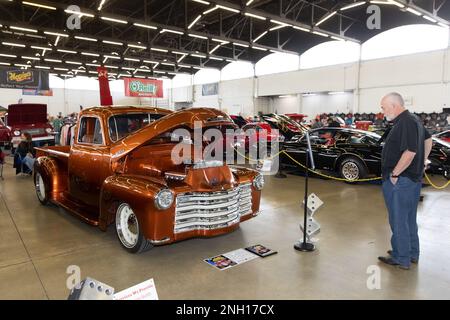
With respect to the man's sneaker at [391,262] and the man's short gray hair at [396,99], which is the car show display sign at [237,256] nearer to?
the man's sneaker at [391,262]

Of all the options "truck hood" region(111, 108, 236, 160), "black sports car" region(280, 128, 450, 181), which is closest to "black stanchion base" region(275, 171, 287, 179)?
"black sports car" region(280, 128, 450, 181)

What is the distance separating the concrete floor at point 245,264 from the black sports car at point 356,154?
205 cm

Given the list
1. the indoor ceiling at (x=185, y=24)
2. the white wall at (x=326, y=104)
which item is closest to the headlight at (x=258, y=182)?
the indoor ceiling at (x=185, y=24)

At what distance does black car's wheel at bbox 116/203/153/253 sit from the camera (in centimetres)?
370

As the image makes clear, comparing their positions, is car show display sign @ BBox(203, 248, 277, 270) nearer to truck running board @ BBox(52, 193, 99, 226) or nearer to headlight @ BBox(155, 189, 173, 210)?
headlight @ BBox(155, 189, 173, 210)

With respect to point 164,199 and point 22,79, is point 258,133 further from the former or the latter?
point 22,79

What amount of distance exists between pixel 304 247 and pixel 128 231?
2.09m

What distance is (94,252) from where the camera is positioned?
3840 millimetres

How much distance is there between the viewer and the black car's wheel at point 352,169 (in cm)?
764

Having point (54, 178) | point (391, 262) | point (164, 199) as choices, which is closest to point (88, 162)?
point (54, 178)

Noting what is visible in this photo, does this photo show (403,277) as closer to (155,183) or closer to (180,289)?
(180,289)
